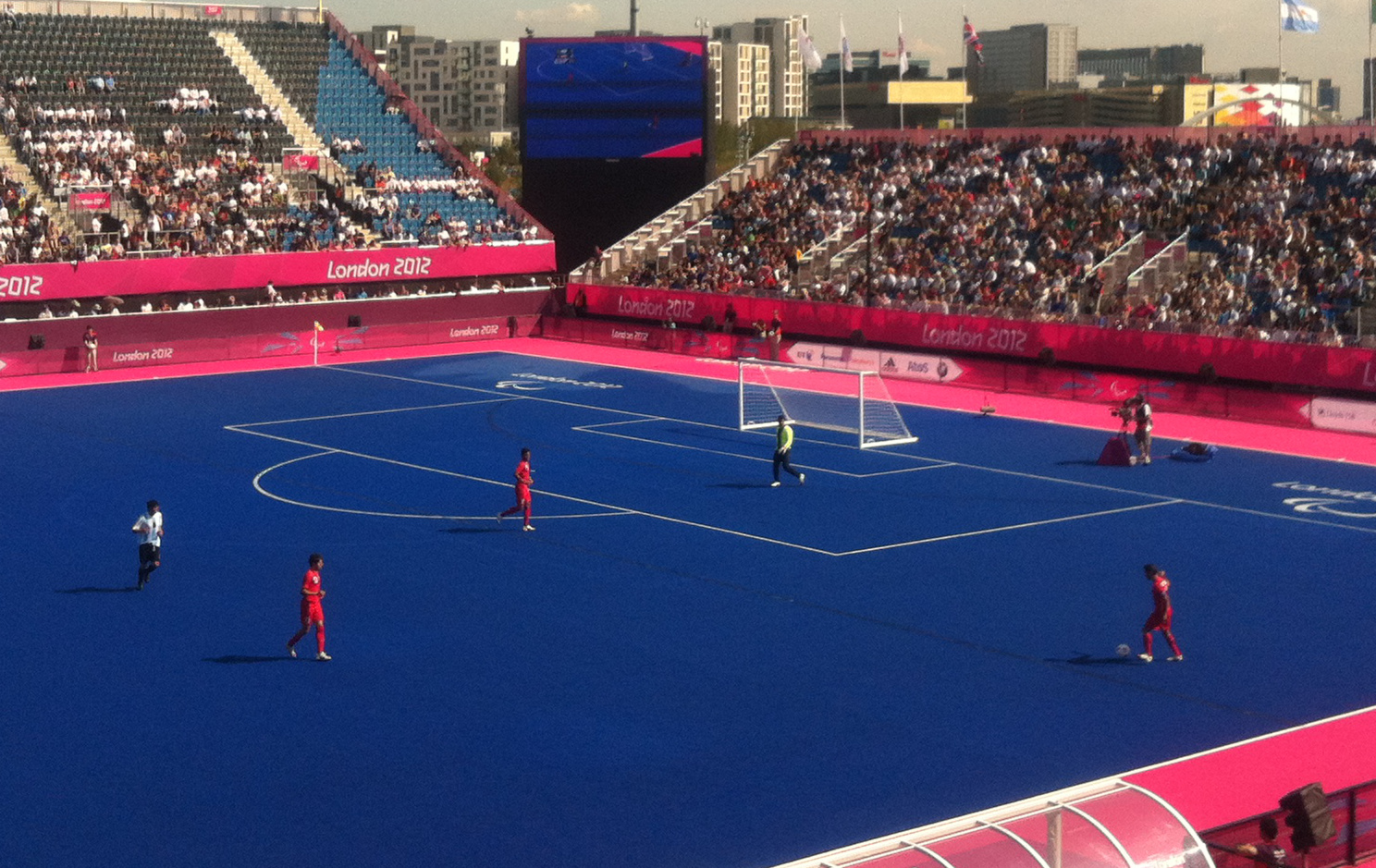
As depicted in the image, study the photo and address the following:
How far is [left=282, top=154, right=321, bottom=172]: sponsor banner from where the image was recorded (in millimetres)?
68000

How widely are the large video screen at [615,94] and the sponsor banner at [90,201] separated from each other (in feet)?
55.9

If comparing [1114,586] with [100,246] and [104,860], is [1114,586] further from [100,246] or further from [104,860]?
[100,246]

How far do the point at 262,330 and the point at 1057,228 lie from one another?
28.8 metres

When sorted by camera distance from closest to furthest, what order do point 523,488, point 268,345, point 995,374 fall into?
point 523,488 < point 995,374 < point 268,345

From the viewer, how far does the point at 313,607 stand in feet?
71.1

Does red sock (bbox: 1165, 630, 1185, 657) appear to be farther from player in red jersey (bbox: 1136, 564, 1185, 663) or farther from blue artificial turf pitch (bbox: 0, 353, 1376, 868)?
blue artificial turf pitch (bbox: 0, 353, 1376, 868)

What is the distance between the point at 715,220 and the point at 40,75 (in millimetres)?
27820

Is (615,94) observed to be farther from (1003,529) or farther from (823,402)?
(1003,529)

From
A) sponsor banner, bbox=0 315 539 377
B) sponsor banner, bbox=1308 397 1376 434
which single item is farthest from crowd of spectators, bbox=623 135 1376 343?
sponsor banner, bbox=0 315 539 377

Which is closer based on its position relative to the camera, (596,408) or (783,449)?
(783,449)

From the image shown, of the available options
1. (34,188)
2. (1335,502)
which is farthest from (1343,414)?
(34,188)

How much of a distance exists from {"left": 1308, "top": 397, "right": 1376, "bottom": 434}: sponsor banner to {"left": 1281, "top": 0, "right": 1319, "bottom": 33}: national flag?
65.0 ft

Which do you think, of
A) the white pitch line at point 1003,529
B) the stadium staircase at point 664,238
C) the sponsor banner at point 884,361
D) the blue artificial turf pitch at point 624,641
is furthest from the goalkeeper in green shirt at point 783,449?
the stadium staircase at point 664,238

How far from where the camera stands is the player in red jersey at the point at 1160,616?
2141 cm
